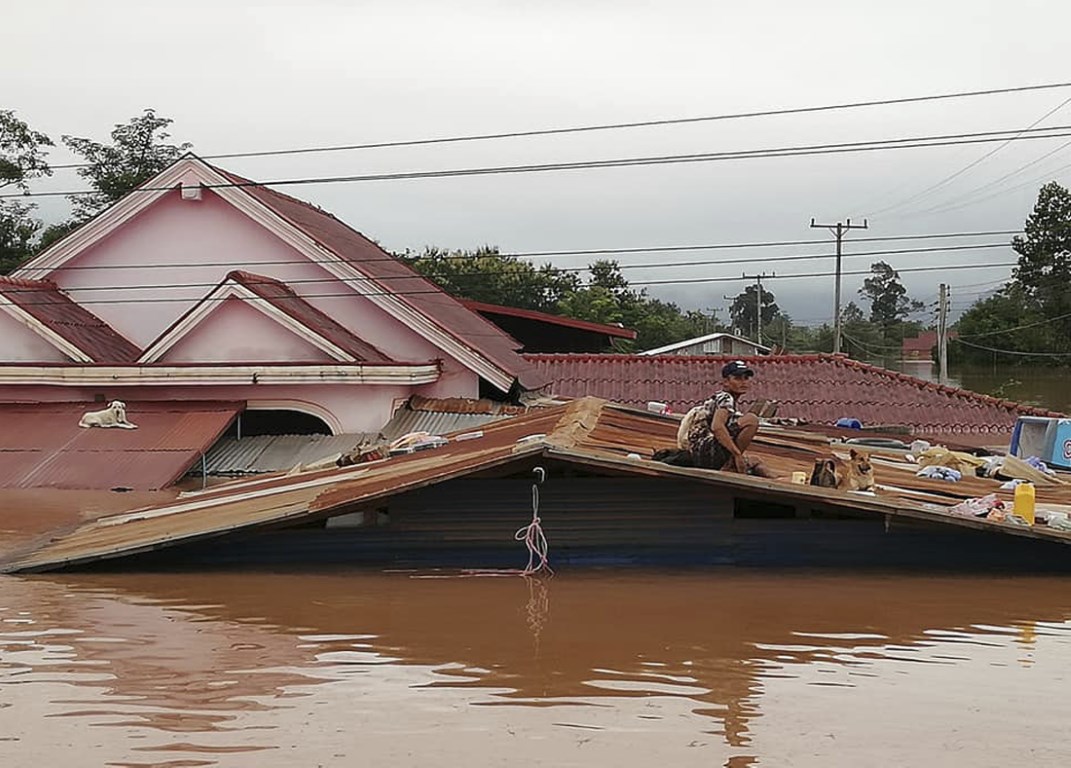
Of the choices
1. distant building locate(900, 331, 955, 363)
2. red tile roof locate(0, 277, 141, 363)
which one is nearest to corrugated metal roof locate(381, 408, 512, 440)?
red tile roof locate(0, 277, 141, 363)

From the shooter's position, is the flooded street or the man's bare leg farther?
the man's bare leg

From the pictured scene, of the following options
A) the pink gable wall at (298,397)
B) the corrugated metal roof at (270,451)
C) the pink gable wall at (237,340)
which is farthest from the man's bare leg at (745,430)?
the pink gable wall at (237,340)

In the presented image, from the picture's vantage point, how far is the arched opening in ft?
60.3

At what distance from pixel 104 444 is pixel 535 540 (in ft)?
29.6

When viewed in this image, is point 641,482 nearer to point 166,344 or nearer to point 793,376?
point 166,344

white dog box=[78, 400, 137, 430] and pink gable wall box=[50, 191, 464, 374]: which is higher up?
pink gable wall box=[50, 191, 464, 374]

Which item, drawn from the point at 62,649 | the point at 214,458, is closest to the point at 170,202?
the point at 214,458

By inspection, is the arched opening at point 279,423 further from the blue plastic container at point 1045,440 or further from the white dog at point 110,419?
the blue plastic container at point 1045,440

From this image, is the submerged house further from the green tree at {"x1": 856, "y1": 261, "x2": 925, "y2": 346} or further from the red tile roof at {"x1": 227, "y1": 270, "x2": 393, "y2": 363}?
the green tree at {"x1": 856, "y1": 261, "x2": 925, "y2": 346}

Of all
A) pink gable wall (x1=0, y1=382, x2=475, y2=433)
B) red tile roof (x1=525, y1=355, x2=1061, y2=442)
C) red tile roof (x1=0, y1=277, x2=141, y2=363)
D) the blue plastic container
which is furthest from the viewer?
red tile roof (x1=525, y1=355, x2=1061, y2=442)

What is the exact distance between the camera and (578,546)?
937cm

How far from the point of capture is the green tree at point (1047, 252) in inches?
2133

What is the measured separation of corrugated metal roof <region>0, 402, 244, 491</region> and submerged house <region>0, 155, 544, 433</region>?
0.36m

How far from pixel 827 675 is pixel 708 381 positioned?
691 inches
